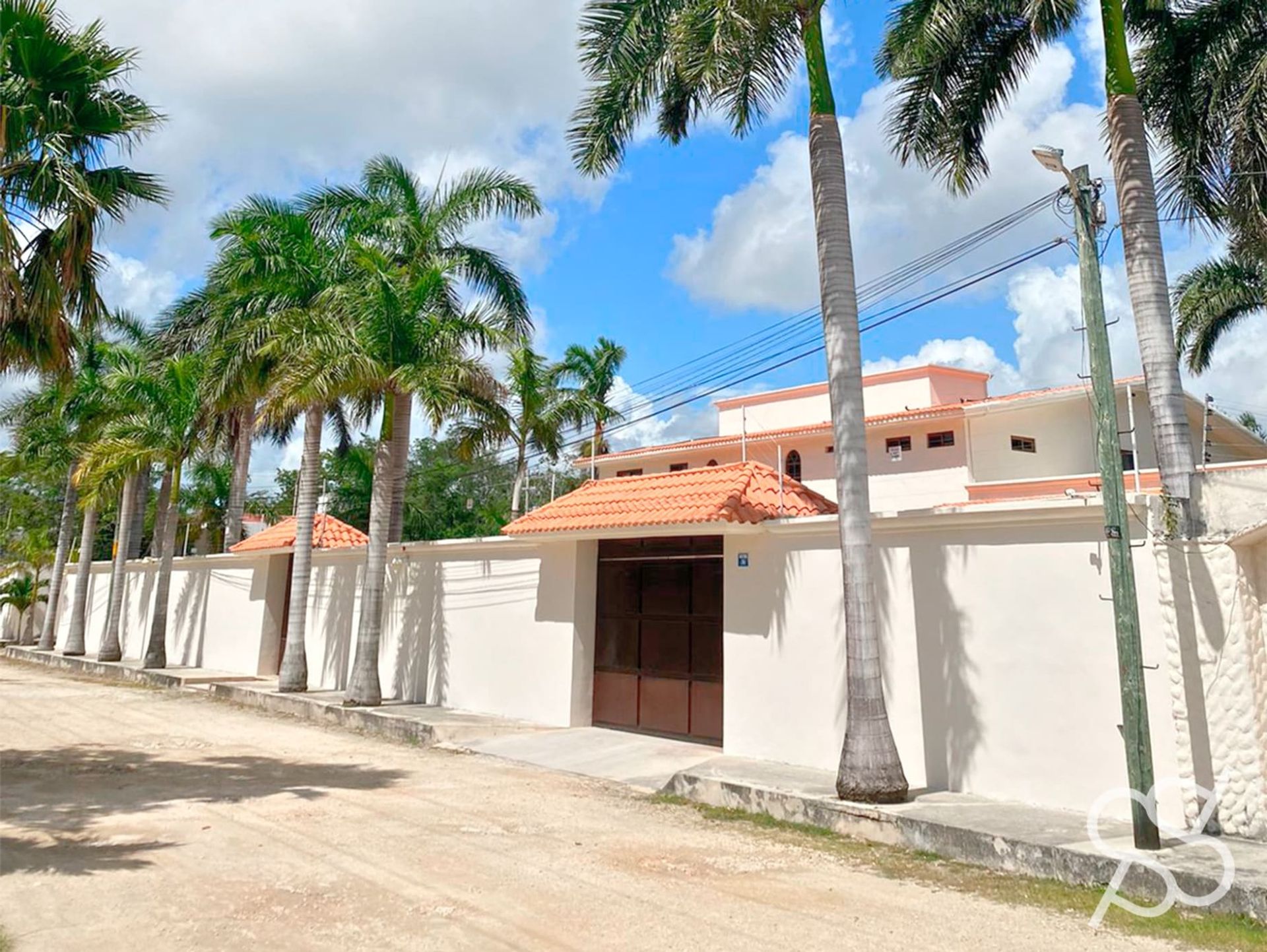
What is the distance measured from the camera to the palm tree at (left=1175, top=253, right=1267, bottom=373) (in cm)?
1975

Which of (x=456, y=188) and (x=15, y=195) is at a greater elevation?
(x=456, y=188)

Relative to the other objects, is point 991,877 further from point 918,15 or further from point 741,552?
point 918,15

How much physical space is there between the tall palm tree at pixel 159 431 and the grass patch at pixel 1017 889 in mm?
18774

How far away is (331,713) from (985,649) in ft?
36.3

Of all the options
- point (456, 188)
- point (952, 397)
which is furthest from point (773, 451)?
point (456, 188)

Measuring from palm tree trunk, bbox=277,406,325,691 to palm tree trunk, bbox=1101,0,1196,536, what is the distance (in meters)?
14.7

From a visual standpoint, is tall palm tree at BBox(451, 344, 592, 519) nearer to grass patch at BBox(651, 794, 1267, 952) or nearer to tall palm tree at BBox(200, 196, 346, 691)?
tall palm tree at BBox(200, 196, 346, 691)

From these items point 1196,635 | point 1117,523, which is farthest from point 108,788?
point 1196,635

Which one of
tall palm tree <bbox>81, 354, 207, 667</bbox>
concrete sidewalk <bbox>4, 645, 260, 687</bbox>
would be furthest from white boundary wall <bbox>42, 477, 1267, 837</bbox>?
tall palm tree <bbox>81, 354, 207, 667</bbox>

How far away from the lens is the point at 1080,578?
Answer: 8.21 m

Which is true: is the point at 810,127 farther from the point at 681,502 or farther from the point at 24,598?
the point at 24,598

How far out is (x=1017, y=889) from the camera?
639cm

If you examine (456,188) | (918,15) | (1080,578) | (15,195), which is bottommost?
(1080,578)

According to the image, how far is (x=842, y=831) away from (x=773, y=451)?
23264 mm
